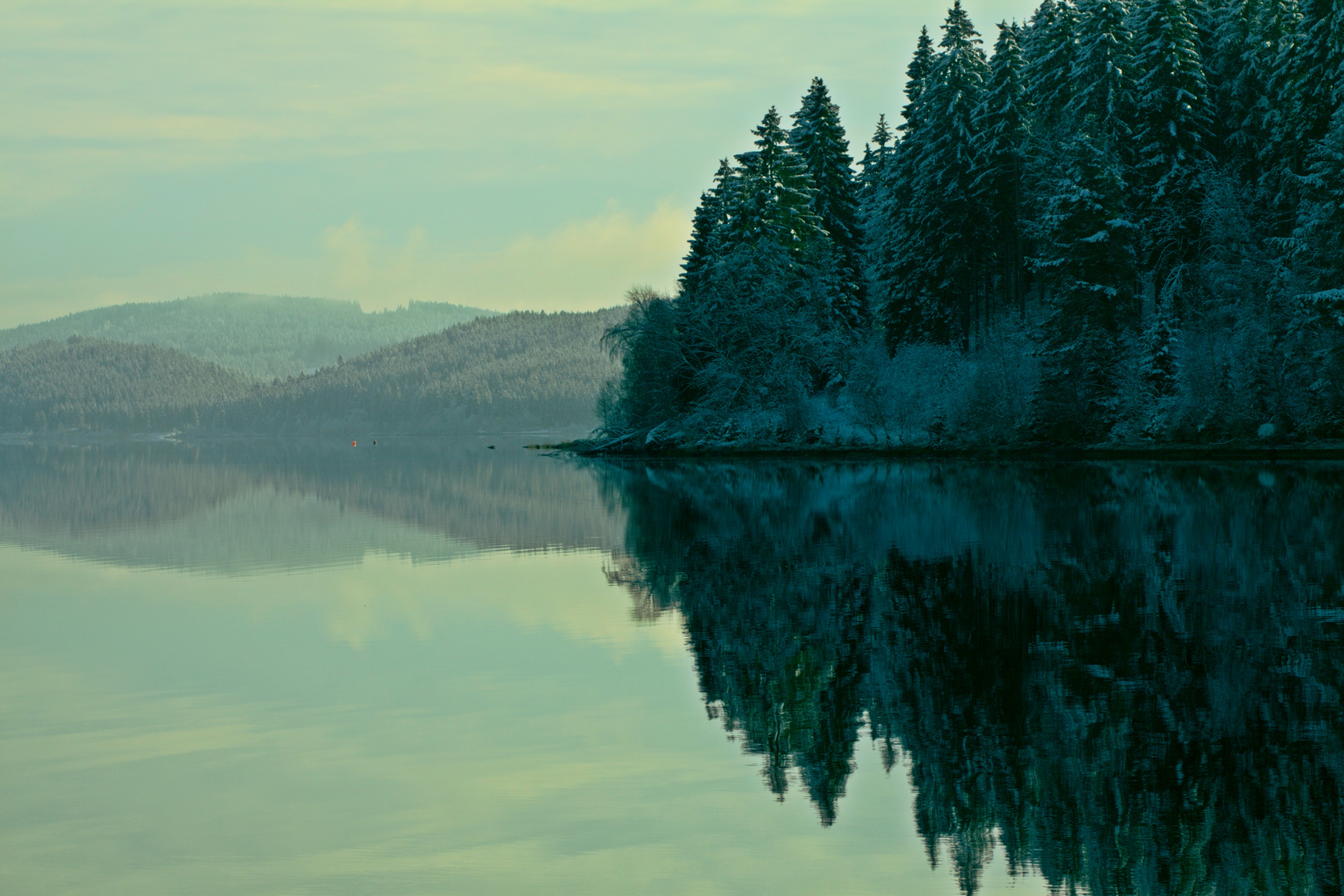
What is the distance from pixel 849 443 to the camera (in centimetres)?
7744

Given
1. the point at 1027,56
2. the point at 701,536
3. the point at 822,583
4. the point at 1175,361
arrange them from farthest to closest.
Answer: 1. the point at 1027,56
2. the point at 1175,361
3. the point at 701,536
4. the point at 822,583

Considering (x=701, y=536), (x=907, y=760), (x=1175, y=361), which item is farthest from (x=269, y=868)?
(x=1175, y=361)

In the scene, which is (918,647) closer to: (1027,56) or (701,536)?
(701,536)

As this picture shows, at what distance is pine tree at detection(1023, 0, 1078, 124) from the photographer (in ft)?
256

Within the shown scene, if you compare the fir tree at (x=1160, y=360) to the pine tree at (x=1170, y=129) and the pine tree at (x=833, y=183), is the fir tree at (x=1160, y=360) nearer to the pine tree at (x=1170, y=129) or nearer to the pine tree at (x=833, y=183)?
the pine tree at (x=1170, y=129)

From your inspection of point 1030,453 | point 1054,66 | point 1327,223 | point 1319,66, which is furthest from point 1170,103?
point 1030,453

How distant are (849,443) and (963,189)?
1587cm

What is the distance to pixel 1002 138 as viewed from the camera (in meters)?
74.8

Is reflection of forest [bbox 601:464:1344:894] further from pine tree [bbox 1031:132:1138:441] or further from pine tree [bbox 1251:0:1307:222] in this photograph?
pine tree [bbox 1251:0:1307:222]

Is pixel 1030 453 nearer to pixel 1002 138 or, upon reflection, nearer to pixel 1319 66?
pixel 1002 138

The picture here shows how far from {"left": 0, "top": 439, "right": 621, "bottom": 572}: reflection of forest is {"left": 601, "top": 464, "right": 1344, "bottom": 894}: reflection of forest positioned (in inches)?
271

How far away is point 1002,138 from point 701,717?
67087 millimetres

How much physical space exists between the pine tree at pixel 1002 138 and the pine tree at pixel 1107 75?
3.13 meters

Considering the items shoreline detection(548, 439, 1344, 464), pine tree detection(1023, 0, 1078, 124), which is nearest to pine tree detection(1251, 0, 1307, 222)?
pine tree detection(1023, 0, 1078, 124)
